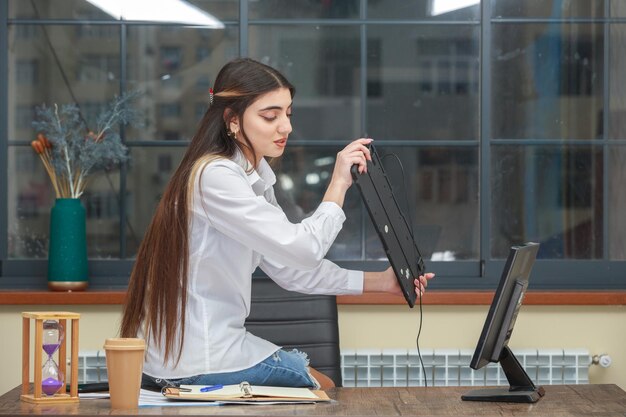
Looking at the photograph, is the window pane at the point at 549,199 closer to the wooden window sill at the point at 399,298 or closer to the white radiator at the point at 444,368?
the wooden window sill at the point at 399,298

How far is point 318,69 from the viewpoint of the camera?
4004 millimetres

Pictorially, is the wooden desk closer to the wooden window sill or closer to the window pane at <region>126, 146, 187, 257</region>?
the wooden window sill

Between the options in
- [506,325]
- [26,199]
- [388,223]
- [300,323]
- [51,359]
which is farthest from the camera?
[26,199]

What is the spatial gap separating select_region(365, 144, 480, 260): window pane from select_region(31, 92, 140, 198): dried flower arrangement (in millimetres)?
992

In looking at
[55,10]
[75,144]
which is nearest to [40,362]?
[75,144]

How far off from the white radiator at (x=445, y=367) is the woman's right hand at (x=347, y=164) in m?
1.53

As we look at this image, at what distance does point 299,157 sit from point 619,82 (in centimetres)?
125

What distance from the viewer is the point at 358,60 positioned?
4004mm

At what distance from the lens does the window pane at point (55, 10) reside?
3.97 metres

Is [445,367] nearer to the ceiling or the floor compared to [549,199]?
nearer to the floor

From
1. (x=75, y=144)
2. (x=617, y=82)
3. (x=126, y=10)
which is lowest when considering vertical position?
(x=75, y=144)

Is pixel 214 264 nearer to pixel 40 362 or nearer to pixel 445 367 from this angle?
pixel 40 362

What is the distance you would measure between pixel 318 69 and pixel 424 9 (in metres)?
0.46

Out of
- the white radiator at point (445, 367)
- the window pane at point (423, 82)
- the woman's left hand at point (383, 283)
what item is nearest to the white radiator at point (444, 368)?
the white radiator at point (445, 367)
